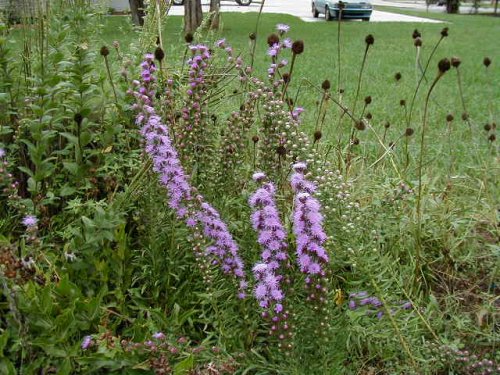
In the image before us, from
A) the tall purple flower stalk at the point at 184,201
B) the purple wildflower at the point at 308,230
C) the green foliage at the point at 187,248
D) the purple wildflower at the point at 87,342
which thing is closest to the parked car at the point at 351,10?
the green foliage at the point at 187,248

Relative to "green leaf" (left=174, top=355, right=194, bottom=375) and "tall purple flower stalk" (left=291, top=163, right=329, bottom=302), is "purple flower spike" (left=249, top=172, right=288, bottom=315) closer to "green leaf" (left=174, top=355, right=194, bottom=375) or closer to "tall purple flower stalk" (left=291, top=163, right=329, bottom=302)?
"tall purple flower stalk" (left=291, top=163, right=329, bottom=302)

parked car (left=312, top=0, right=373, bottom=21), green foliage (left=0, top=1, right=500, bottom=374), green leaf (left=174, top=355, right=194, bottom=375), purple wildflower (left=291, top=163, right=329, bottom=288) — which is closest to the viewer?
purple wildflower (left=291, top=163, right=329, bottom=288)

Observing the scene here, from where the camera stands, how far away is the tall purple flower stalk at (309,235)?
6.21ft

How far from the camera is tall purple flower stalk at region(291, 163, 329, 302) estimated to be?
1892 mm

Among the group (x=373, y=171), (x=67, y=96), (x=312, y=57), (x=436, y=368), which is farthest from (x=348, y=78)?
(x=436, y=368)

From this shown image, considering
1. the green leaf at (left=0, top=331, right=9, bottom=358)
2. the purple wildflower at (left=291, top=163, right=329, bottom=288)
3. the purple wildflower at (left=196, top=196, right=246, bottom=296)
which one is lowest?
the green leaf at (left=0, top=331, right=9, bottom=358)

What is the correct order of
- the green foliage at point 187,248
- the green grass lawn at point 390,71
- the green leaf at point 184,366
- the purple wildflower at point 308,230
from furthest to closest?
the green grass lawn at point 390,71 < the green foliage at point 187,248 < the green leaf at point 184,366 < the purple wildflower at point 308,230

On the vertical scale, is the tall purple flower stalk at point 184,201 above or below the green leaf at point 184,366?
above

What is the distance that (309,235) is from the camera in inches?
75.9

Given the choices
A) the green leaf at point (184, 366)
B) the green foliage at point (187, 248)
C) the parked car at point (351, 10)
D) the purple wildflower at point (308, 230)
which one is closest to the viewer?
the purple wildflower at point (308, 230)

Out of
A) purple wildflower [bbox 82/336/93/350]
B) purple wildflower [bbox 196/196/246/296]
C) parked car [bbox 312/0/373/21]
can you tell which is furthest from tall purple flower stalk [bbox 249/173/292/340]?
parked car [bbox 312/0/373/21]

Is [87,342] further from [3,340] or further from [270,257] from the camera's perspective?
[270,257]

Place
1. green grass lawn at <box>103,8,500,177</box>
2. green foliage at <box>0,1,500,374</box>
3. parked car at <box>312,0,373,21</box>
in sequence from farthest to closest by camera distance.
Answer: parked car at <box>312,0,373,21</box> < green grass lawn at <box>103,8,500,177</box> < green foliage at <box>0,1,500,374</box>

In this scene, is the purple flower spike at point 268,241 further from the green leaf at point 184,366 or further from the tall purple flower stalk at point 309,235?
the green leaf at point 184,366
